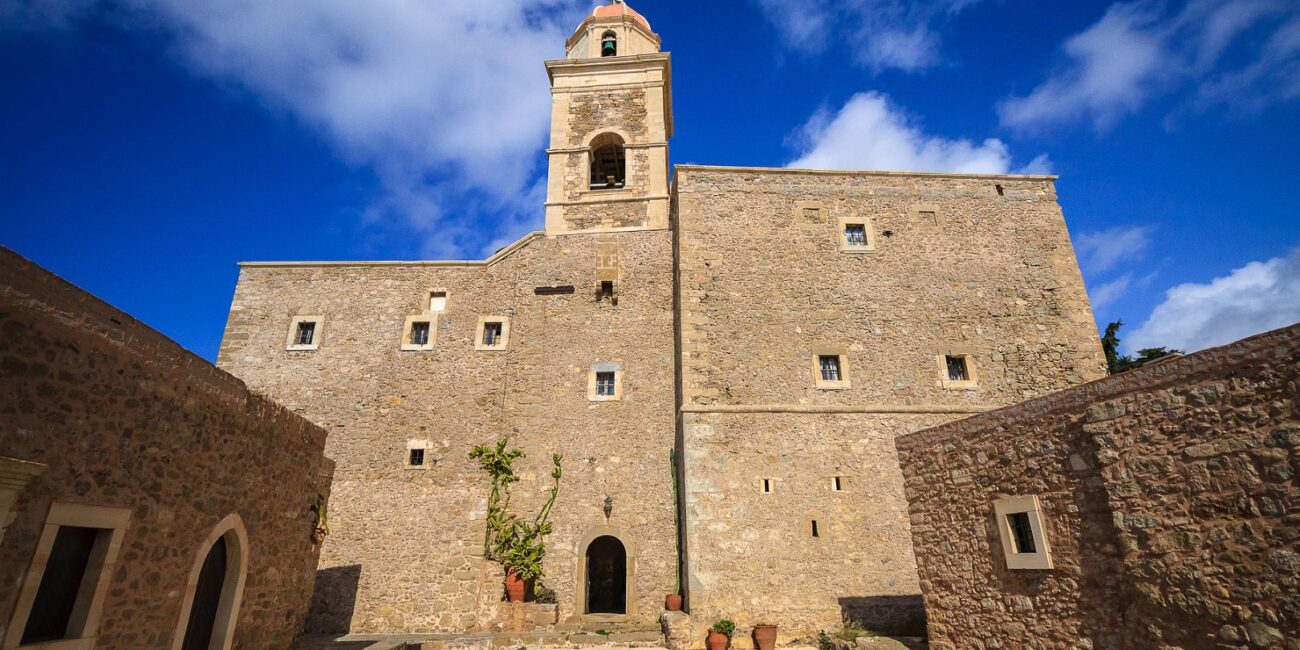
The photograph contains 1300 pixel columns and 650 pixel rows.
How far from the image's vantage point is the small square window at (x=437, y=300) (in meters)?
15.4

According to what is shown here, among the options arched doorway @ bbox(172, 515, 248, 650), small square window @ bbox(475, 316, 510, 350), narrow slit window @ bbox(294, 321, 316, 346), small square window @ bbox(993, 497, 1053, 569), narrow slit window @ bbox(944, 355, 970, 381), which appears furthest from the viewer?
narrow slit window @ bbox(294, 321, 316, 346)

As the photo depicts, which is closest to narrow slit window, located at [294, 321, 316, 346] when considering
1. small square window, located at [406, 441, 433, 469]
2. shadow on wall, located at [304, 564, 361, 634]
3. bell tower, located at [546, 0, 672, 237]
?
small square window, located at [406, 441, 433, 469]

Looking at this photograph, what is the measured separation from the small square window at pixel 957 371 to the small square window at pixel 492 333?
9675 millimetres

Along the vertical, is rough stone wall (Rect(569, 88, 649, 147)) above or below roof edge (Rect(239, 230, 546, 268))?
above

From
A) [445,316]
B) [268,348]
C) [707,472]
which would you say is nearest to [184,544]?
[707,472]

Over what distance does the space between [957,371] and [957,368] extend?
67 mm

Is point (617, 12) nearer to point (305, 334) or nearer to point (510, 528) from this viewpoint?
point (305, 334)

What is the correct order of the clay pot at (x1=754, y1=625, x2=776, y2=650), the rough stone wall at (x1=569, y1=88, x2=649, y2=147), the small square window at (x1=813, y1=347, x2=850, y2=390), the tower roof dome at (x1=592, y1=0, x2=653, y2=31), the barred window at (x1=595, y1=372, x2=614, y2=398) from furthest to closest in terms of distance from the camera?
the tower roof dome at (x1=592, y1=0, x2=653, y2=31) < the rough stone wall at (x1=569, y1=88, x2=649, y2=147) < the barred window at (x1=595, y1=372, x2=614, y2=398) < the small square window at (x1=813, y1=347, x2=850, y2=390) < the clay pot at (x1=754, y1=625, x2=776, y2=650)

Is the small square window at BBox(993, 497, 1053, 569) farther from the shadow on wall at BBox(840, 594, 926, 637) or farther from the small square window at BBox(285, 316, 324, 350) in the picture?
A: the small square window at BBox(285, 316, 324, 350)

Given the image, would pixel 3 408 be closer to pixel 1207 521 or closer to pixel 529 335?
pixel 1207 521

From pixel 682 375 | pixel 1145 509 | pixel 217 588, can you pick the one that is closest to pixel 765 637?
pixel 682 375

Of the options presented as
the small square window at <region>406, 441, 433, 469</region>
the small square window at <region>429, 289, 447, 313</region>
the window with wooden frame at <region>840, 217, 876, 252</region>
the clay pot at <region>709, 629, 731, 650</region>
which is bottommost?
the clay pot at <region>709, 629, 731, 650</region>

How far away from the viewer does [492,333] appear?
15.1 metres

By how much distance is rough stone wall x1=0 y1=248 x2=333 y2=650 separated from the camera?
4262mm
